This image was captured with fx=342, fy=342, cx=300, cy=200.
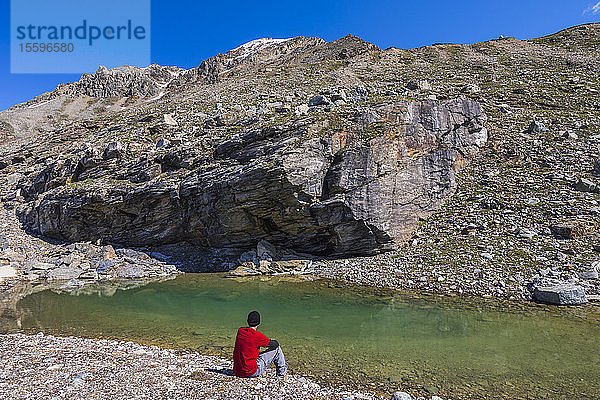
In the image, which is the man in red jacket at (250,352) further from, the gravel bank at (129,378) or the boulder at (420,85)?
the boulder at (420,85)

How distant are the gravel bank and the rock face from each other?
16.8 metres

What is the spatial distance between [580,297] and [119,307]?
23.8 metres

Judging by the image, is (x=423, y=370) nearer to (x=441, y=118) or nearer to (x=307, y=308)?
(x=307, y=308)

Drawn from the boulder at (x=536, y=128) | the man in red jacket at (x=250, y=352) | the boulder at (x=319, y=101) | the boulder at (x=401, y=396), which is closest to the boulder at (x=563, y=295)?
the boulder at (x=401, y=396)

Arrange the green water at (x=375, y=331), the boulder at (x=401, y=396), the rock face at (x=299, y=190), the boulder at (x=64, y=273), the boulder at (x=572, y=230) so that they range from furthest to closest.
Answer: the rock face at (x=299, y=190)
the boulder at (x=64, y=273)
the boulder at (x=572, y=230)
the green water at (x=375, y=331)
the boulder at (x=401, y=396)

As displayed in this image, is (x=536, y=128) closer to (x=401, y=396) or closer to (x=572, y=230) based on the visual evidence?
(x=572, y=230)

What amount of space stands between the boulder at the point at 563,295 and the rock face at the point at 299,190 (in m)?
10.6

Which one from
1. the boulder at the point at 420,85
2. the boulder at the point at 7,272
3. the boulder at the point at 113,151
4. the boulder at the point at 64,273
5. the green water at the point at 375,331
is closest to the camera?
the green water at the point at 375,331

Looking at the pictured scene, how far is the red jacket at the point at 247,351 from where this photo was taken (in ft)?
30.0

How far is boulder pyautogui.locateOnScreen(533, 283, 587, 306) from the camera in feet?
53.9

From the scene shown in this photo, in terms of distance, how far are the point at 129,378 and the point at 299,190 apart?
62.5 feet

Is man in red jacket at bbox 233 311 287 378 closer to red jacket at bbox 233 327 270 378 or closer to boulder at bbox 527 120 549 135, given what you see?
red jacket at bbox 233 327 270 378

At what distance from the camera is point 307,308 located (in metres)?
18.0

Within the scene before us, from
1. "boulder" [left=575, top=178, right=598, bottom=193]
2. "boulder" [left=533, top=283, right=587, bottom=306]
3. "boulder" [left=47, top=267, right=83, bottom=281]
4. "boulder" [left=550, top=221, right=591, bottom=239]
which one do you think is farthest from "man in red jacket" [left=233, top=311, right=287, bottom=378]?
"boulder" [left=575, top=178, right=598, bottom=193]
